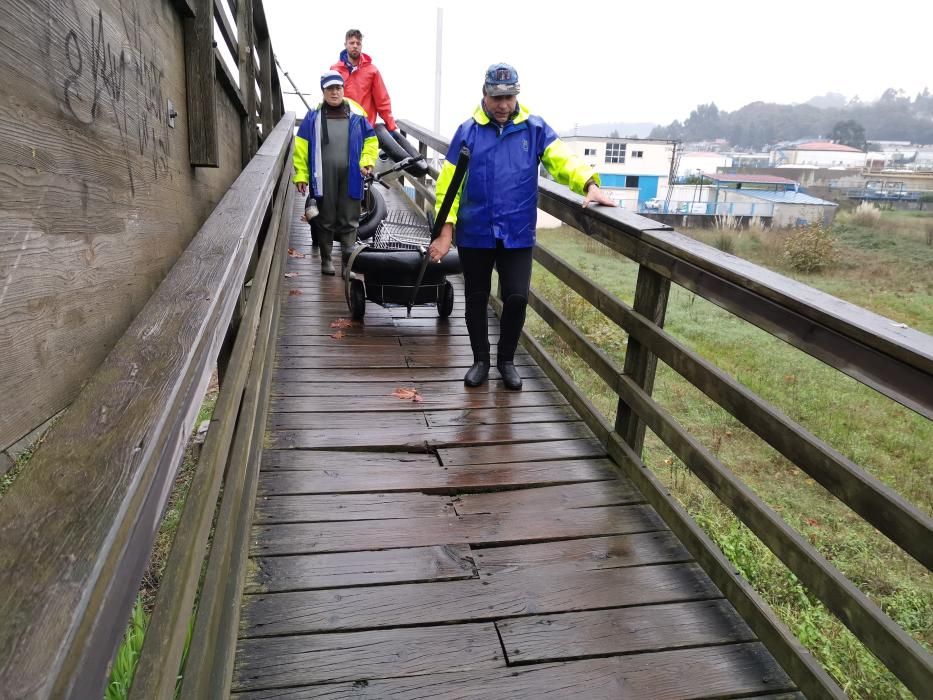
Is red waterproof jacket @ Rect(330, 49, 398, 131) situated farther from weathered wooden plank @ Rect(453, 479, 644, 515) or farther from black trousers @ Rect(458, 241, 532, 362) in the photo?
weathered wooden plank @ Rect(453, 479, 644, 515)

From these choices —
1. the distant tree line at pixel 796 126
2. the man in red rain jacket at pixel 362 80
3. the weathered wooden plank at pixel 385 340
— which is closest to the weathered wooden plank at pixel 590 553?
the weathered wooden plank at pixel 385 340

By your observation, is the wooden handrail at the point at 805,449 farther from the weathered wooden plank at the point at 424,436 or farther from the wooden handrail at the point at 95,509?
the wooden handrail at the point at 95,509

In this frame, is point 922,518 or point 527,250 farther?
point 527,250

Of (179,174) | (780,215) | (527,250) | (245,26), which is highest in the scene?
(245,26)

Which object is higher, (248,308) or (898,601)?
(248,308)

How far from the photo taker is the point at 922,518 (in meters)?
1.64

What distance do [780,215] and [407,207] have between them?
42764 mm

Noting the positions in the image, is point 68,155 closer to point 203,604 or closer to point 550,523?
point 203,604

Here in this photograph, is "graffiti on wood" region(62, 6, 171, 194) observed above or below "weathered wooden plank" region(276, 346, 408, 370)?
above

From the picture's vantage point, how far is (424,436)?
3.49 m

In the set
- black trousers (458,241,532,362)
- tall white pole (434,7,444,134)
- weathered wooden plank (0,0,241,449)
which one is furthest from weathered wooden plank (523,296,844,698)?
tall white pole (434,7,444,134)

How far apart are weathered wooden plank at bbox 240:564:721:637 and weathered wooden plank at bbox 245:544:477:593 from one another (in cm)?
4

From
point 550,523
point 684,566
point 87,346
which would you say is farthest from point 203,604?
point 684,566

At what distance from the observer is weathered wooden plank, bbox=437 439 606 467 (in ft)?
10.9
